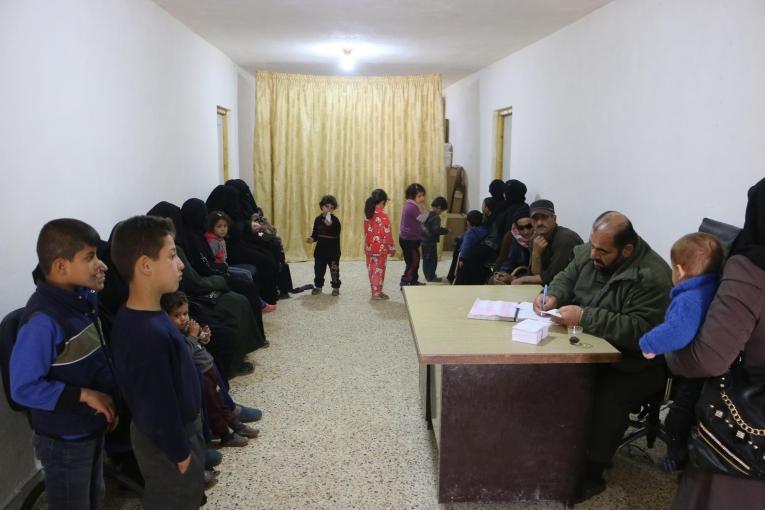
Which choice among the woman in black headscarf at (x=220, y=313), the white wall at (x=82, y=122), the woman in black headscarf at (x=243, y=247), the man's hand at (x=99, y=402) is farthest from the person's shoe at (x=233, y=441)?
the woman in black headscarf at (x=243, y=247)

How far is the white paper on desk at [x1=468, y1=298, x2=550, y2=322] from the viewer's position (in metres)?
2.44

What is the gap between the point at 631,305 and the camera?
2295 mm

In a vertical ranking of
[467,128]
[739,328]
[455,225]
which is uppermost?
[467,128]

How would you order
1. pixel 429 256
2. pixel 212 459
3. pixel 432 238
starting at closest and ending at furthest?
pixel 212 459 < pixel 432 238 < pixel 429 256

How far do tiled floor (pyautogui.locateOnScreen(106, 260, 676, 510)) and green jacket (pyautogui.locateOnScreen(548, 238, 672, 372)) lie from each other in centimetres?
68

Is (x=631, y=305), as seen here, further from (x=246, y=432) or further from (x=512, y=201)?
(x=512, y=201)

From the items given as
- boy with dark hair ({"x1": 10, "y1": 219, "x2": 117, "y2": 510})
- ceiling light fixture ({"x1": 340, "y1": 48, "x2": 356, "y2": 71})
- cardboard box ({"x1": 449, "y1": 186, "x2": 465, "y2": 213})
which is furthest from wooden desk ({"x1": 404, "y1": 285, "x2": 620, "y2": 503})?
cardboard box ({"x1": 449, "y1": 186, "x2": 465, "y2": 213})

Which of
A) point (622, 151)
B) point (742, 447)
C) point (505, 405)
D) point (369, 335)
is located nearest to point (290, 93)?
point (369, 335)

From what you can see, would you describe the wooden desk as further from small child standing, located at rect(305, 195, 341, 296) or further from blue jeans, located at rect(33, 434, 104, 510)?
small child standing, located at rect(305, 195, 341, 296)

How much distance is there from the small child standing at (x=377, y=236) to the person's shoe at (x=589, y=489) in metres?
3.33

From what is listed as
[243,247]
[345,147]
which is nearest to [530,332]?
[243,247]

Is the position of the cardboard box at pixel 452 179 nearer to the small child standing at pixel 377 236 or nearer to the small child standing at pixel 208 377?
the small child standing at pixel 377 236

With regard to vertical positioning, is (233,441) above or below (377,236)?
below

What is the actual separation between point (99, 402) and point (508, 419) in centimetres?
147
